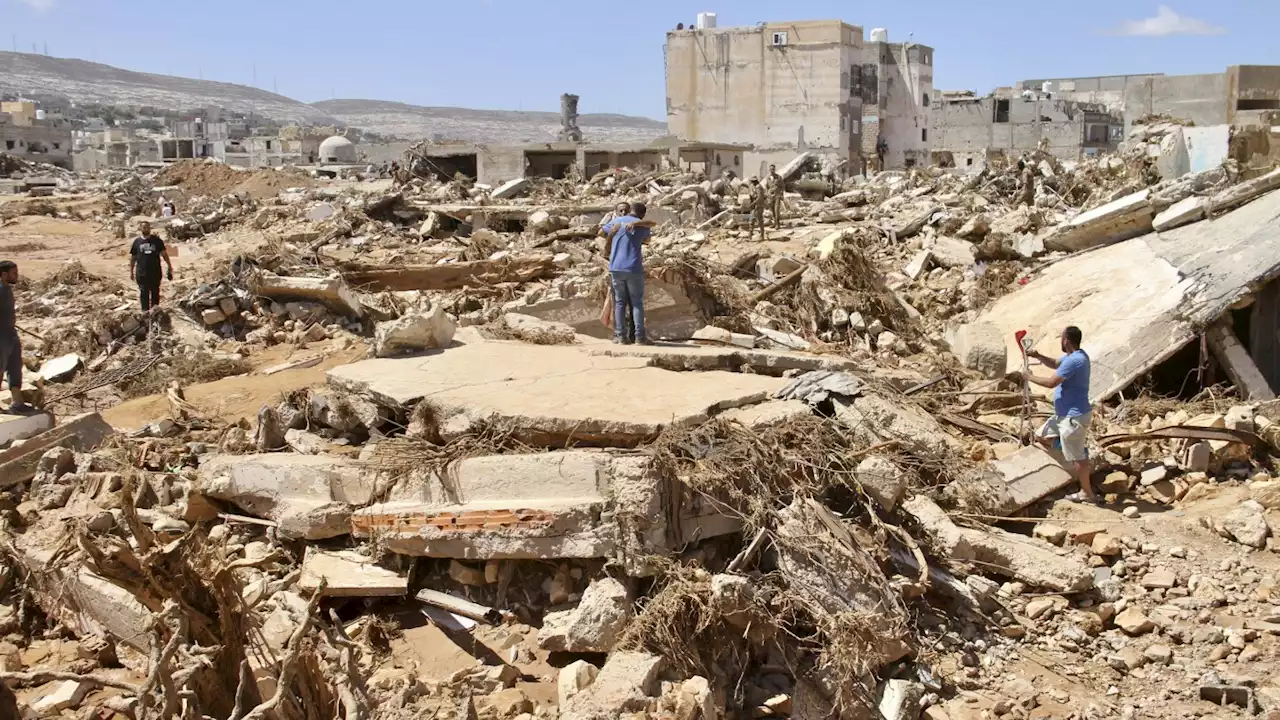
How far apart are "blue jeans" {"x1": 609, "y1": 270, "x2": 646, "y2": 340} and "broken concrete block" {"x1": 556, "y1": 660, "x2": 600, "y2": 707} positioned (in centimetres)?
368

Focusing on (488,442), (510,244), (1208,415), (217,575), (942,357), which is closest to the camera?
(217,575)

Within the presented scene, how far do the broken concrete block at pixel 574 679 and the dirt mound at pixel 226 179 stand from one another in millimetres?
28503

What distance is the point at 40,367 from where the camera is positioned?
→ 1004 cm

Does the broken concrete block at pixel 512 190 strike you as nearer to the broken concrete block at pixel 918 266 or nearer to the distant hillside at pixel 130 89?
the broken concrete block at pixel 918 266

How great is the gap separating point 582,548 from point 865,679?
1.37m

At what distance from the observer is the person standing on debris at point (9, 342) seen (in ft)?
25.2

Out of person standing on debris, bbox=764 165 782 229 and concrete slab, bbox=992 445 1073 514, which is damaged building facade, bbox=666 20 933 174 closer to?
person standing on debris, bbox=764 165 782 229

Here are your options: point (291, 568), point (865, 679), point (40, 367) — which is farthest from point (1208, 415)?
point (40, 367)

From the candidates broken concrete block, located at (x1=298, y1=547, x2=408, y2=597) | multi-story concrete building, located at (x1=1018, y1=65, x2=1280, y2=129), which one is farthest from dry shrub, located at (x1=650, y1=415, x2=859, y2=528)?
multi-story concrete building, located at (x1=1018, y1=65, x2=1280, y2=129)

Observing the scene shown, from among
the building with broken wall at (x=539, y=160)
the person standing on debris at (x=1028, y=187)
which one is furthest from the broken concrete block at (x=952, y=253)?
the building with broken wall at (x=539, y=160)

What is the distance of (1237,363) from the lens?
7871mm

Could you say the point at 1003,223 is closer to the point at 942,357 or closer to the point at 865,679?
the point at 942,357

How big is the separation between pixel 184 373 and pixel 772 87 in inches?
1463

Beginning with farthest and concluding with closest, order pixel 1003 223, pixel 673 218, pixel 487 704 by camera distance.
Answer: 1. pixel 673 218
2. pixel 1003 223
3. pixel 487 704
